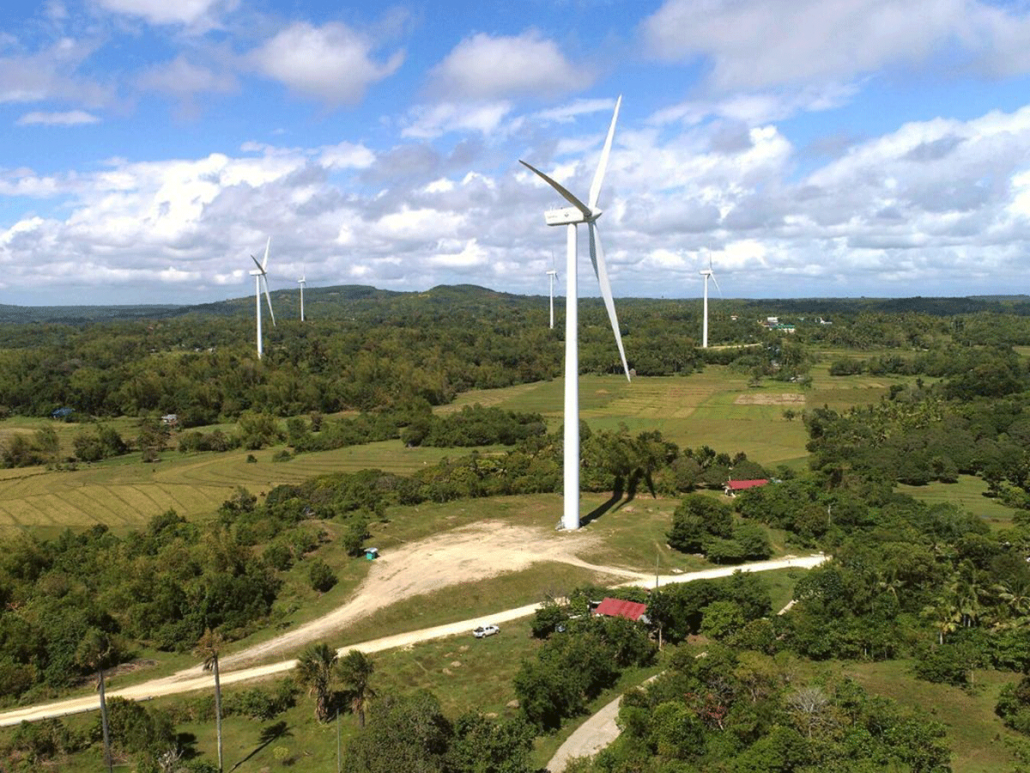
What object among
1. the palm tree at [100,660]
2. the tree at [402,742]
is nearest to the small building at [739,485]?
Result: the tree at [402,742]

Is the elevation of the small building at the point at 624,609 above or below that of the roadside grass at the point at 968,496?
above

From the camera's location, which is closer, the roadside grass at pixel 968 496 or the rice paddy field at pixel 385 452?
the roadside grass at pixel 968 496

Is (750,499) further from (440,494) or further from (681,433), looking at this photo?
(681,433)

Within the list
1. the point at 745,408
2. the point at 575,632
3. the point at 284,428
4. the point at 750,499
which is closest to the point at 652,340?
the point at 745,408

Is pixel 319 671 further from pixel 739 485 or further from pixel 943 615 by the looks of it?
pixel 739 485

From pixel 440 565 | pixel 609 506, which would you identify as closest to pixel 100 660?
pixel 440 565

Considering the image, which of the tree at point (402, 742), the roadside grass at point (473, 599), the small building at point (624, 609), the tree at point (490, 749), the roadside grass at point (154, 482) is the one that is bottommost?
the roadside grass at point (154, 482)

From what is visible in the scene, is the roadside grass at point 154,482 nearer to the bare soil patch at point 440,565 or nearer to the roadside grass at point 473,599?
the bare soil patch at point 440,565
